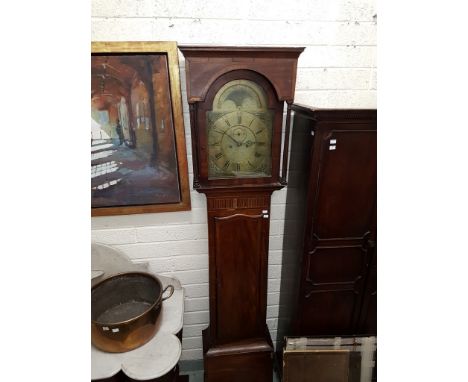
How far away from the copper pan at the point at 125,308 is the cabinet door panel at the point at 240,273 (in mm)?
288

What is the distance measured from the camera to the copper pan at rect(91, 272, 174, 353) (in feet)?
4.41

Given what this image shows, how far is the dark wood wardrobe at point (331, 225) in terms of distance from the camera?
52.5 inches

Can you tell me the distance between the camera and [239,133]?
134cm

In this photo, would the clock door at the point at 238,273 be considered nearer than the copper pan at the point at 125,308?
No

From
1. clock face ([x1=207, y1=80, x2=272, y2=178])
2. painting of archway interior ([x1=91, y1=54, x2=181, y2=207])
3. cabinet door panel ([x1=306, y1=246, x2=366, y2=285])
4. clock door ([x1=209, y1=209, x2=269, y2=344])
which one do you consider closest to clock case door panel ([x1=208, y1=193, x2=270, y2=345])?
clock door ([x1=209, y1=209, x2=269, y2=344])

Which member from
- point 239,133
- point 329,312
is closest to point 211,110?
point 239,133

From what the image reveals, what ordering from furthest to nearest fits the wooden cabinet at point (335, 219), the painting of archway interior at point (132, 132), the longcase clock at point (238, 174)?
the painting of archway interior at point (132, 132) → the wooden cabinet at point (335, 219) → the longcase clock at point (238, 174)

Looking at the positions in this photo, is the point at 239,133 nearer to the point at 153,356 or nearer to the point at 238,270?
the point at 238,270

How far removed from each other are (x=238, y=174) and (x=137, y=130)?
1.86 ft

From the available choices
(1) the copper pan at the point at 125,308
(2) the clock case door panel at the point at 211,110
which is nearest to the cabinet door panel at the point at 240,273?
(2) the clock case door panel at the point at 211,110

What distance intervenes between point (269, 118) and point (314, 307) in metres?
1.03

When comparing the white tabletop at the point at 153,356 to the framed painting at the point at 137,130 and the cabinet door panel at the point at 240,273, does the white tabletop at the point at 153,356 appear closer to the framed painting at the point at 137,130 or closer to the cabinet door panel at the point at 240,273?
the cabinet door panel at the point at 240,273

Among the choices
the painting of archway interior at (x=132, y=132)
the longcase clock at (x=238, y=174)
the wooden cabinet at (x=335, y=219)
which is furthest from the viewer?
the painting of archway interior at (x=132, y=132)

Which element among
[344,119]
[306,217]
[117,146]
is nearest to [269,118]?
[344,119]
